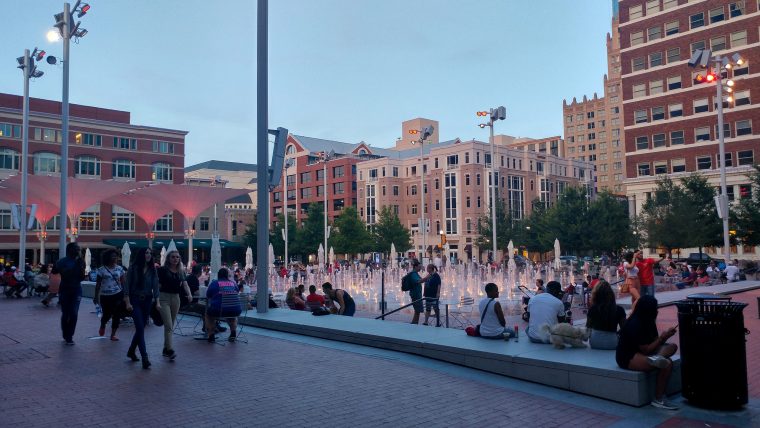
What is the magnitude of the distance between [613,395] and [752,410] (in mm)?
1401

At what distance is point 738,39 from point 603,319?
4961 centimetres

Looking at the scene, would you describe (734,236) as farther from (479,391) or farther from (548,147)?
(548,147)

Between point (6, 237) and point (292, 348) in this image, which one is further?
point (6, 237)

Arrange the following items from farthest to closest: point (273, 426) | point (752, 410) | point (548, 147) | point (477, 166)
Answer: point (548, 147)
point (477, 166)
point (752, 410)
point (273, 426)

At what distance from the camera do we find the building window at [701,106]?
161ft

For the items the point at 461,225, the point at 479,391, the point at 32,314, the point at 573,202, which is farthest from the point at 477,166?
the point at 479,391

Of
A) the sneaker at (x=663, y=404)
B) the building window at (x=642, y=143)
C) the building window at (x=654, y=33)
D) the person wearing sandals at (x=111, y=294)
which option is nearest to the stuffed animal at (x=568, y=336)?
the sneaker at (x=663, y=404)

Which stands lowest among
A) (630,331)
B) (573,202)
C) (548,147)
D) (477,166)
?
(630,331)

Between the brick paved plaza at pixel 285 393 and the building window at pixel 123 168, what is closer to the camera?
the brick paved plaza at pixel 285 393

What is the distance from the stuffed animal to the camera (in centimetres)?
814

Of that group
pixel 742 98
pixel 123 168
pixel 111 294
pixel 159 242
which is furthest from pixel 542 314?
pixel 123 168

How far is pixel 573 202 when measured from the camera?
53.0 metres

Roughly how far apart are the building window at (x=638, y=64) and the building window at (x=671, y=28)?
9.80ft

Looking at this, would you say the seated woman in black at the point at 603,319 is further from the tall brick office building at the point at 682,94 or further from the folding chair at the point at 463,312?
the tall brick office building at the point at 682,94
